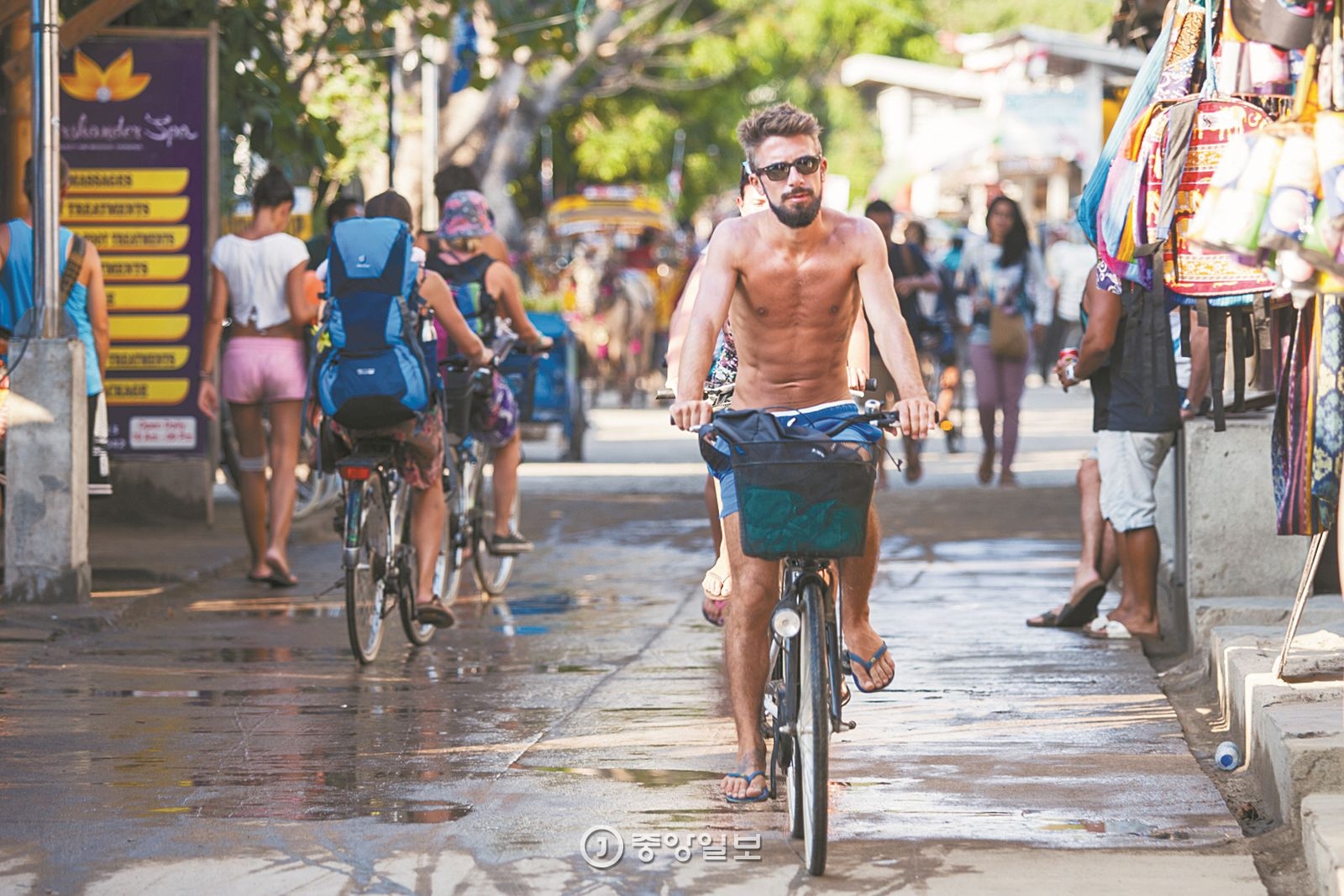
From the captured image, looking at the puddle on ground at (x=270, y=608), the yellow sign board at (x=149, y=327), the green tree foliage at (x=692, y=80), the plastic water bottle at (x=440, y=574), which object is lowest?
the puddle on ground at (x=270, y=608)

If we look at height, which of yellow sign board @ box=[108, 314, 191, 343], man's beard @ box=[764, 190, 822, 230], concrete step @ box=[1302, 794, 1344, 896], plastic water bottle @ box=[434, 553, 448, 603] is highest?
man's beard @ box=[764, 190, 822, 230]

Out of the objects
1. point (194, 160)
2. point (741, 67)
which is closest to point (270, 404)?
point (194, 160)

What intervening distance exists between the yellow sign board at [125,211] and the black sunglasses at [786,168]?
8.20 meters

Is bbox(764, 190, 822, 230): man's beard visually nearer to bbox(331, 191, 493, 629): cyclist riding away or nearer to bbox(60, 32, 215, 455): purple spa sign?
bbox(331, 191, 493, 629): cyclist riding away

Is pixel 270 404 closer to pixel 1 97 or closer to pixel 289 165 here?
pixel 1 97

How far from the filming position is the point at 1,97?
13.5 meters

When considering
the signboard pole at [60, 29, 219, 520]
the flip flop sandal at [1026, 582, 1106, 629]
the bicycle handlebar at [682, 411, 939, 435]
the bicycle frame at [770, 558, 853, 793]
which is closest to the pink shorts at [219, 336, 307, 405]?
the signboard pole at [60, 29, 219, 520]

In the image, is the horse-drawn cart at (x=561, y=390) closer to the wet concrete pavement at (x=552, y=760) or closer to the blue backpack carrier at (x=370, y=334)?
the wet concrete pavement at (x=552, y=760)

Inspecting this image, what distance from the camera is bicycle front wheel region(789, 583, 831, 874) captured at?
5.53 m

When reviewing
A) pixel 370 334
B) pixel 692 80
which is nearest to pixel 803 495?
pixel 370 334

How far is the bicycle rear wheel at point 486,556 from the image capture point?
1113cm

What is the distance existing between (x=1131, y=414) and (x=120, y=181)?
699 cm

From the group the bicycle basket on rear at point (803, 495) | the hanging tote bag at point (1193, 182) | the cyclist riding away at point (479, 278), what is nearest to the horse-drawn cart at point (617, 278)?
the cyclist riding away at point (479, 278)

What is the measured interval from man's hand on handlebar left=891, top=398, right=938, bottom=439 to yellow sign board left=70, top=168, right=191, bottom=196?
8.73m
